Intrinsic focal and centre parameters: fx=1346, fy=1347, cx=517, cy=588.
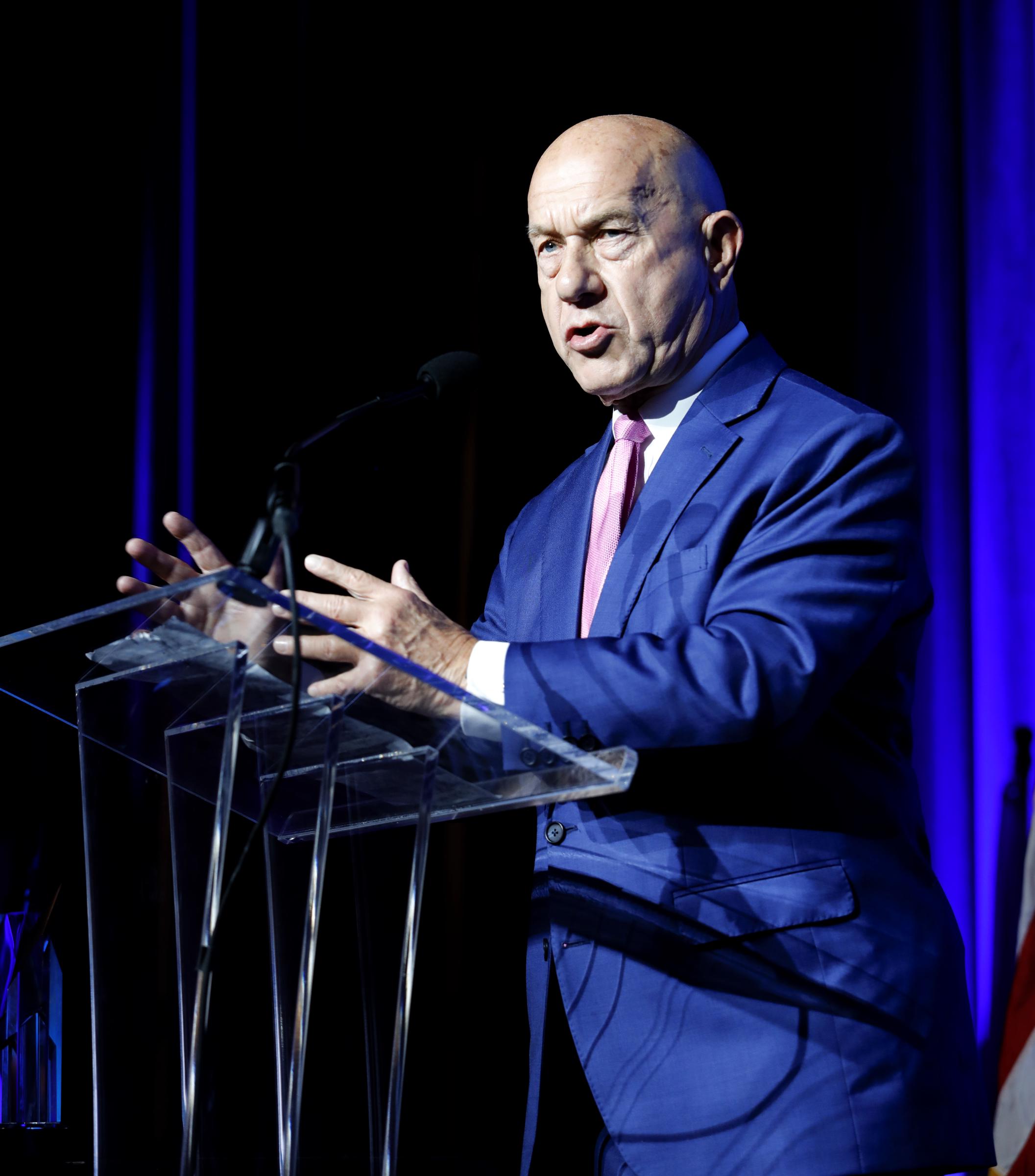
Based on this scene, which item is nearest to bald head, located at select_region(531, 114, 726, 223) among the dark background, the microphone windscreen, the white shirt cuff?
the microphone windscreen

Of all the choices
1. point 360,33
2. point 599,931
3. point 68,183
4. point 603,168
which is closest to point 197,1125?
point 599,931

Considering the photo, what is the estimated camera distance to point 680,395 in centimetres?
195

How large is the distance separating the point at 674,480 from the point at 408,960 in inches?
28.6

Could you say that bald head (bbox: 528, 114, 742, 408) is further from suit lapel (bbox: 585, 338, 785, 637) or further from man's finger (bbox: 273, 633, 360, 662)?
man's finger (bbox: 273, 633, 360, 662)

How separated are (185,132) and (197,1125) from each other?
2.89 meters

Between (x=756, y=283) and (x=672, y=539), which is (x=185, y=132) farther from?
(x=672, y=539)

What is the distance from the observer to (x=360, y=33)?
369 centimetres

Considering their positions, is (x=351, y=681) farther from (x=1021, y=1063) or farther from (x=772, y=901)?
(x=1021, y=1063)

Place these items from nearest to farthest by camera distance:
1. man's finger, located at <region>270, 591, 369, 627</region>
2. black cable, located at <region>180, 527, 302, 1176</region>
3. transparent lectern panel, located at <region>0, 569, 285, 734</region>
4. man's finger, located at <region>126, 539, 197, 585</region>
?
black cable, located at <region>180, 527, 302, 1176</region> < transparent lectern panel, located at <region>0, 569, 285, 734</region> < man's finger, located at <region>270, 591, 369, 627</region> < man's finger, located at <region>126, 539, 197, 585</region>

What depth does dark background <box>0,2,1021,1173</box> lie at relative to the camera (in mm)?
3168

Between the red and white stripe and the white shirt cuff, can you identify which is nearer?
the white shirt cuff

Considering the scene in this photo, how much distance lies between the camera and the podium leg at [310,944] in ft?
3.99

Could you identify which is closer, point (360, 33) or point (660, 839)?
point (660, 839)

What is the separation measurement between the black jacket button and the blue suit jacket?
0.04 ft
